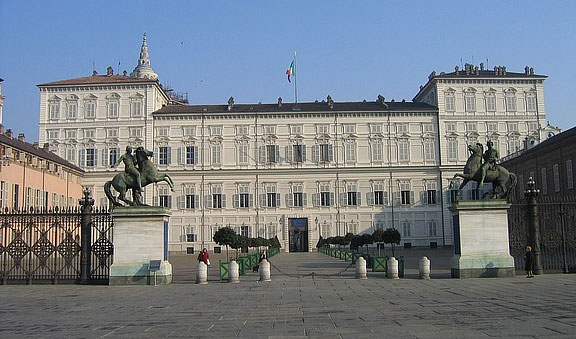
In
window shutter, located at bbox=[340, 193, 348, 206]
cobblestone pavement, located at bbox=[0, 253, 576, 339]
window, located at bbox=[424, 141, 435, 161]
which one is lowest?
cobblestone pavement, located at bbox=[0, 253, 576, 339]

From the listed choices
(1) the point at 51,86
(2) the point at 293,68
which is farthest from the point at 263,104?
(1) the point at 51,86

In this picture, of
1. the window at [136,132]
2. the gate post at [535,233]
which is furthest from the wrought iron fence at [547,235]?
the window at [136,132]

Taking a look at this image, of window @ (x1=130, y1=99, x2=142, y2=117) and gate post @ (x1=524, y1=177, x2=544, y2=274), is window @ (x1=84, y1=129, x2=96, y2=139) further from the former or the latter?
gate post @ (x1=524, y1=177, x2=544, y2=274)

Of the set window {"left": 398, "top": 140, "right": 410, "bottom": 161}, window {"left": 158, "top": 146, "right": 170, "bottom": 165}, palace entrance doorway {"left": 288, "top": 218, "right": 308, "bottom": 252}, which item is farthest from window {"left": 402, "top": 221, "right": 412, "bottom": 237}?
window {"left": 158, "top": 146, "right": 170, "bottom": 165}

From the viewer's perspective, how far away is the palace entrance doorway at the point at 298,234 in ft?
221

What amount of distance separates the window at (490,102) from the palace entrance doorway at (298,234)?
24.2 metres

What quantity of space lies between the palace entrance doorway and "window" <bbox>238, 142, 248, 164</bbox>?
328 inches

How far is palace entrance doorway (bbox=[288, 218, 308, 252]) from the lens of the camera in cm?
6731

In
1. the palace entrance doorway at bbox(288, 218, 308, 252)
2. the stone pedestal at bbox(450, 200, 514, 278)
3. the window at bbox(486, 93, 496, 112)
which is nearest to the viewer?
the stone pedestal at bbox(450, 200, 514, 278)

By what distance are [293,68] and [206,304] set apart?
6164 cm

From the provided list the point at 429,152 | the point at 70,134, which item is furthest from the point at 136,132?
the point at 429,152

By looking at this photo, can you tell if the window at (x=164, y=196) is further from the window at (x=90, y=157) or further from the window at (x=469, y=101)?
the window at (x=469, y=101)

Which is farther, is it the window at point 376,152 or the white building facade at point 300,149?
the window at point 376,152

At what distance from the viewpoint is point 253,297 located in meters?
17.4
